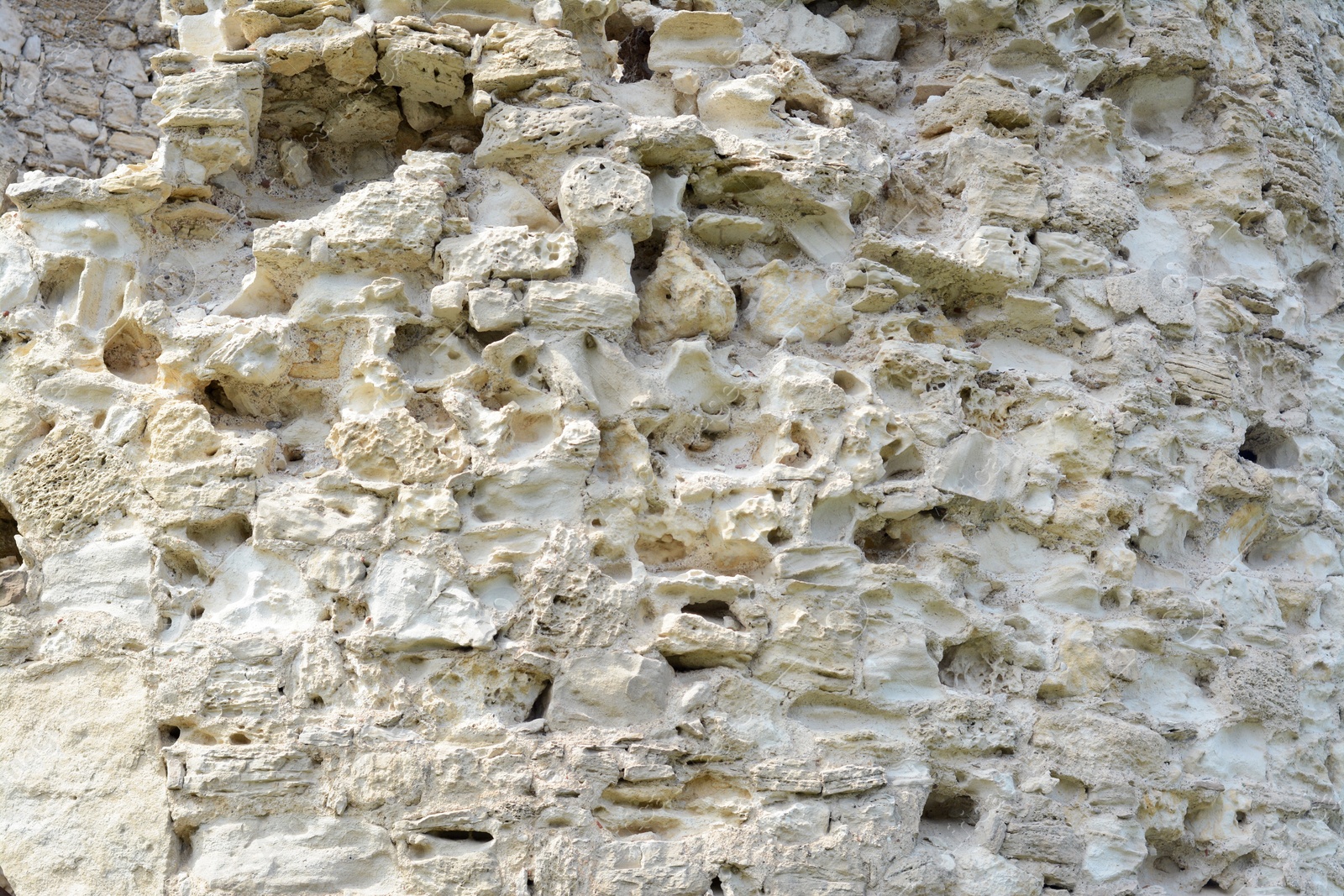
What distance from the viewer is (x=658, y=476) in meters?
2.79

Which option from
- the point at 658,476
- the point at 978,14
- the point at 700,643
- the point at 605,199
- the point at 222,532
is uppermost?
the point at 978,14

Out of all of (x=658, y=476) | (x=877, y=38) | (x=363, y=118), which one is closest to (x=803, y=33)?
(x=877, y=38)

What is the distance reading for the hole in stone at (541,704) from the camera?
2.54m

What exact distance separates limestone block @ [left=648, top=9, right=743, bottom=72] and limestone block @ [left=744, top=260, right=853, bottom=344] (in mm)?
684

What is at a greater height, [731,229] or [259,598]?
[731,229]

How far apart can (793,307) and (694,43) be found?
2.85 feet

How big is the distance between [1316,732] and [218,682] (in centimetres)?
281

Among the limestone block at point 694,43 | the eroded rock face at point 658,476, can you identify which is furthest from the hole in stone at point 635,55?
the limestone block at point 694,43

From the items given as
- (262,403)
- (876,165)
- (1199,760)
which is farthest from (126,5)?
(1199,760)

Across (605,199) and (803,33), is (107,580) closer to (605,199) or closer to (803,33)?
(605,199)

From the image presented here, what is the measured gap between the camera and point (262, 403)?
2.82 metres

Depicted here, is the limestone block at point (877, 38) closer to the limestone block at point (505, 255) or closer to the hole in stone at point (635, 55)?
the hole in stone at point (635, 55)

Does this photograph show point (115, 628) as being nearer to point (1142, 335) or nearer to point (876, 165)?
point (876, 165)

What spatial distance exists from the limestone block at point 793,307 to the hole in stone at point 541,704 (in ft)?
3.56
